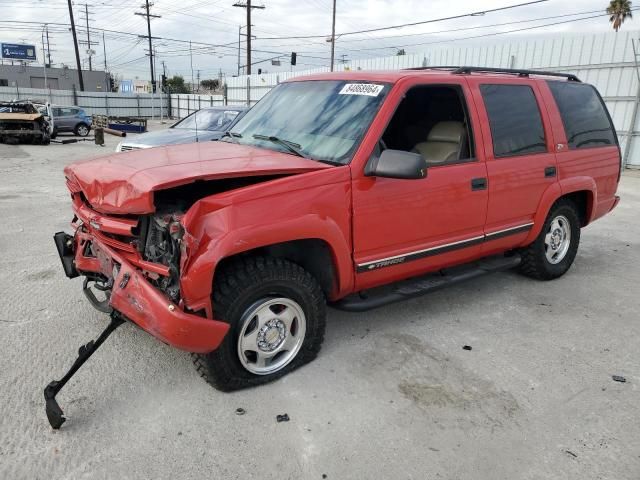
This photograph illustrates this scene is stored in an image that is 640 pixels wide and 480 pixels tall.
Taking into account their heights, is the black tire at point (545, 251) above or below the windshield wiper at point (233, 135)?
below

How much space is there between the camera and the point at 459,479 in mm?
2492

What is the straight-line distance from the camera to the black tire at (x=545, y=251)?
494cm

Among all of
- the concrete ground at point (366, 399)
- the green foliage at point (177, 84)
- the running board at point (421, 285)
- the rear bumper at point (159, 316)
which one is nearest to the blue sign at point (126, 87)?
the green foliage at point (177, 84)

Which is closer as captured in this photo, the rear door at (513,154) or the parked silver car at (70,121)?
the rear door at (513,154)

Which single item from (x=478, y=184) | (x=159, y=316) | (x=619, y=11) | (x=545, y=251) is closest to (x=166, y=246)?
(x=159, y=316)

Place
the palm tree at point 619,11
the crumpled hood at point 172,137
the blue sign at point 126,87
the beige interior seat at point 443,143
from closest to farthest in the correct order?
the beige interior seat at point 443,143 < the crumpled hood at point 172,137 < the palm tree at point 619,11 < the blue sign at point 126,87

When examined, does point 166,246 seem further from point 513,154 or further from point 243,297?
point 513,154

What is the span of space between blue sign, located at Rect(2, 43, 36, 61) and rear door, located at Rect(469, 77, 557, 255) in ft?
254

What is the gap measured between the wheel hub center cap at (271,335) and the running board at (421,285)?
1.71ft

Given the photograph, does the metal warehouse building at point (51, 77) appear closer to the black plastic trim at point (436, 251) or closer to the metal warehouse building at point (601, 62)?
the metal warehouse building at point (601, 62)

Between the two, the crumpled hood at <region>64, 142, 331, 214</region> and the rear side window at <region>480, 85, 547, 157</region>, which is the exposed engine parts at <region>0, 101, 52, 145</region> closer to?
the crumpled hood at <region>64, 142, 331, 214</region>

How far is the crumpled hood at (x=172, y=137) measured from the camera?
908 centimetres

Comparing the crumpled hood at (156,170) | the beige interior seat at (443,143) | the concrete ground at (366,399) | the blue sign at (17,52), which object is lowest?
the concrete ground at (366,399)

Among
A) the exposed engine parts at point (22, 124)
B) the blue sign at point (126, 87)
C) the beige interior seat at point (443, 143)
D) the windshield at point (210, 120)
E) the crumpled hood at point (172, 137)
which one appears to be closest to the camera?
the beige interior seat at point (443, 143)
